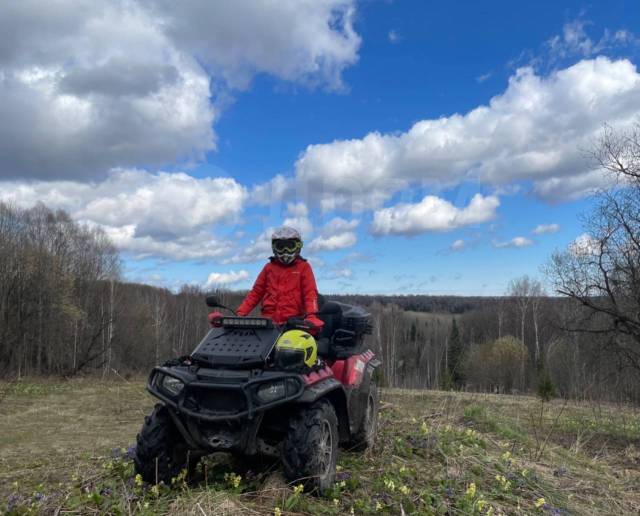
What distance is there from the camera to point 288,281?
18.2ft

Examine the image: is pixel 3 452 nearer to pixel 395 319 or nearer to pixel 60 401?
pixel 60 401

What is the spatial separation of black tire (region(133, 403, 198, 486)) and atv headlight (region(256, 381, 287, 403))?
2.85ft

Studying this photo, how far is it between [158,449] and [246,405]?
885 mm

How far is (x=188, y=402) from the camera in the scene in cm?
413

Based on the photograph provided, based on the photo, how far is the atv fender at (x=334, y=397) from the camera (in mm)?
4156

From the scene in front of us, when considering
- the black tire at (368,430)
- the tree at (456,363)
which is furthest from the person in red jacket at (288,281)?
the tree at (456,363)

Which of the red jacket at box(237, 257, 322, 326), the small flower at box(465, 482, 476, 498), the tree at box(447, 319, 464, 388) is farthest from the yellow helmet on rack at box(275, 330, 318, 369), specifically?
the tree at box(447, 319, 464, 388)

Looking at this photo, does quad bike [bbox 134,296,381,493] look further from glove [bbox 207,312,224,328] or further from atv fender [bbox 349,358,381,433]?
atv fender [bbox 349,358,381,433]

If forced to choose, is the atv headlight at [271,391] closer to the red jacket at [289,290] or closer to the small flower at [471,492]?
the red jacket at [289,290]

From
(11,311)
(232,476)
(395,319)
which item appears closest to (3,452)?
(232,476)

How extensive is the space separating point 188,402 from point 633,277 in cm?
1516

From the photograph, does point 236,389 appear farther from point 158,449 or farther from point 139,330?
point 139,330

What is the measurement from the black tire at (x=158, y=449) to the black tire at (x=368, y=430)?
1904 millimetres

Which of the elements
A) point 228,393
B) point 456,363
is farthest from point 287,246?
point 456,363
